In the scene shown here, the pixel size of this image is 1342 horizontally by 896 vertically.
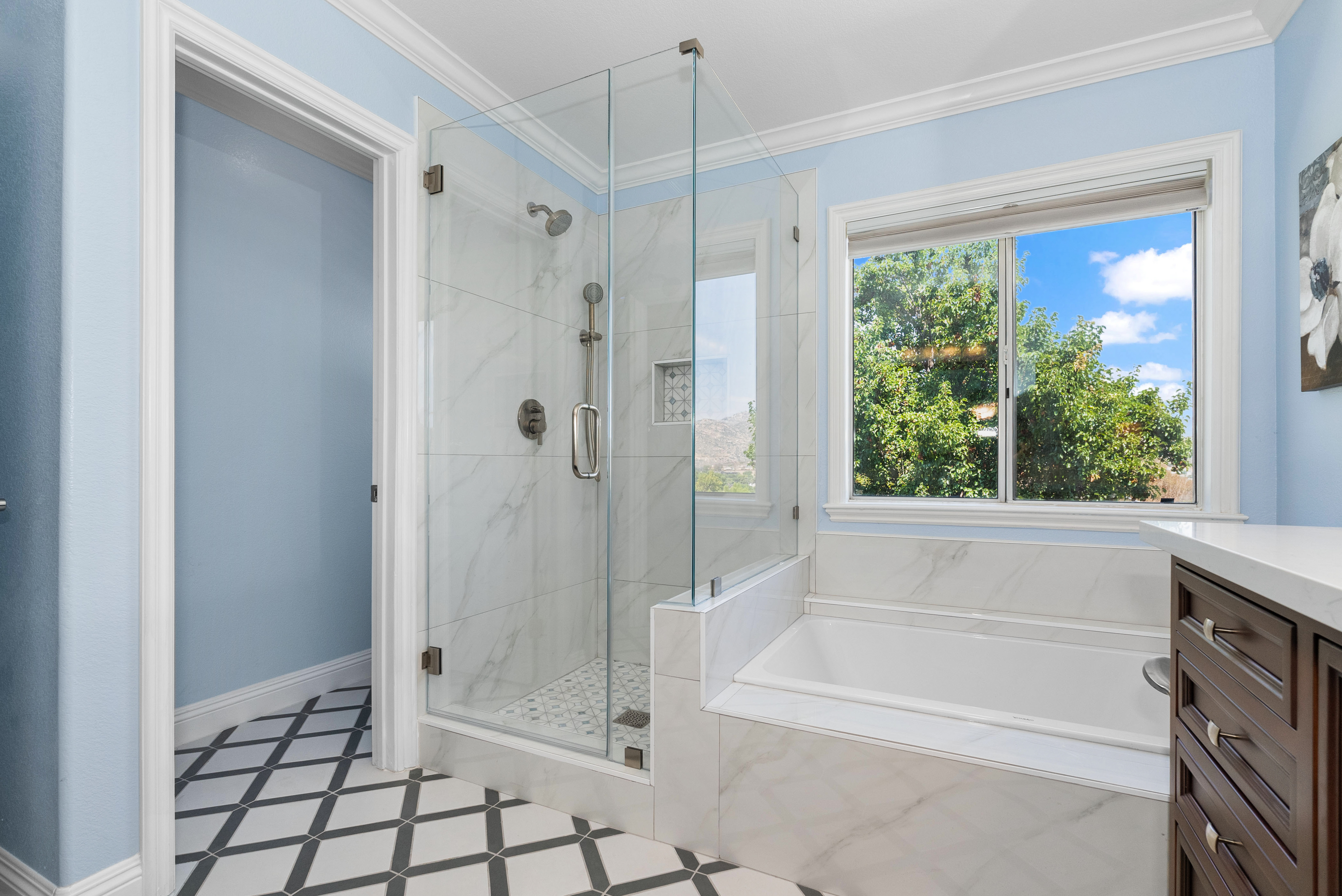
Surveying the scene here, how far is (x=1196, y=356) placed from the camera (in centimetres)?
224

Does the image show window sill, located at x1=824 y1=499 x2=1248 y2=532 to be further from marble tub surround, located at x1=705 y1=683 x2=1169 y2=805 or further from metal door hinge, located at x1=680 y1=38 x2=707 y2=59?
metal door hinge, located at x1=680 y1=38 x2=707 y2=59

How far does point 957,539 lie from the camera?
8.06ft

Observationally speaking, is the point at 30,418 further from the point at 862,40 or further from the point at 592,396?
the point at 862,40

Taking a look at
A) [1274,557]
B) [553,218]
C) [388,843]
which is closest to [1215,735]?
[1274,557]

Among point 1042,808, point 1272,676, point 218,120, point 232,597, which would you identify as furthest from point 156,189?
point 1042,808

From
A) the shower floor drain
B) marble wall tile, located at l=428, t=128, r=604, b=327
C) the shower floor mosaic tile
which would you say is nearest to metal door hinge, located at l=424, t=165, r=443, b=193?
marble wall tile, located at l=428, t=128, r=604, b=327

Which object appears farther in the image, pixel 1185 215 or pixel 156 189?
pixel 1185 215

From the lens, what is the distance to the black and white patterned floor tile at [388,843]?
1554 mm

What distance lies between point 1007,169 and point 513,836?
2.72 metres

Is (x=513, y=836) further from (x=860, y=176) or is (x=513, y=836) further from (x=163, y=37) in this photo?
(x=860, y=176)

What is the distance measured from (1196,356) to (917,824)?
188 centimetres

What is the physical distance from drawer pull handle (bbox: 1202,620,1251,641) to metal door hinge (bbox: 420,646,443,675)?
6.58 ft

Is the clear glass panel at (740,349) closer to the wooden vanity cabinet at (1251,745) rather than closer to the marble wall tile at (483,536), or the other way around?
the marble wall tile at (483,536)

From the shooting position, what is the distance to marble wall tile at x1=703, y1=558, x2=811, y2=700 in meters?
1.78
